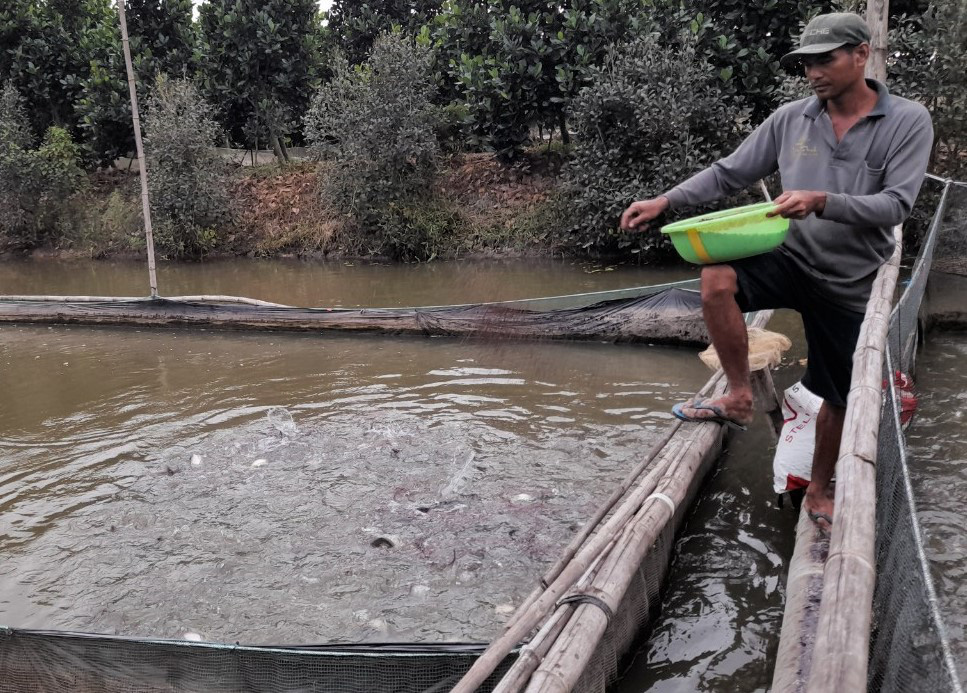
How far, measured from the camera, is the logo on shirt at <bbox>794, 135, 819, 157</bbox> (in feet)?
8.75

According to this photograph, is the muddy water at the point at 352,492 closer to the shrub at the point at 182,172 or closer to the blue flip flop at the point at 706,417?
the blue flip flop at the point at 706,417

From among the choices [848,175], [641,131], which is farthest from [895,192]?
[641,131]

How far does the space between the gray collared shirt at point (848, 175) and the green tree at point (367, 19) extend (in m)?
15.5

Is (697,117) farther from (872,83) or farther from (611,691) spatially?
(611,691)

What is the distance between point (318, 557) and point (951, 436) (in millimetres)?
3690

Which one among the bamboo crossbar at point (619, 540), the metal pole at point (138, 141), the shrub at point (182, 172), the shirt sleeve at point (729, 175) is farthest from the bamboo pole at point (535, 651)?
the shrub at point (182, 172)

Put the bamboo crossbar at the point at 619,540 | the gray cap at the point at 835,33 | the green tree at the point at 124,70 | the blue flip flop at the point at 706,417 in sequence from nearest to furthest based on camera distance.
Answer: the bamboo crossbar at the point at 619,540
the gray cap at the point at 835,33
the blue flip flop at the point at 706,417
the green tree at the point at 124,70

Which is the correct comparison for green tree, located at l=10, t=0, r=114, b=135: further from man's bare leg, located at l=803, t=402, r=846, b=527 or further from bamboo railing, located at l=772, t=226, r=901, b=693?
bamboo railing, located at l=772, t=226, r=901, b=693

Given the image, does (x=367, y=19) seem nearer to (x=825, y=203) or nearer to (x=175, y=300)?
(x=175, y=300)

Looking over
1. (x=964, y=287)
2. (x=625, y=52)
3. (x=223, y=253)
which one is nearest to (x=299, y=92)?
(x=223, y=253)

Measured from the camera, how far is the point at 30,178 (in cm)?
1559

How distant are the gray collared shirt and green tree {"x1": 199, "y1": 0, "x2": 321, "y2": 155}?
47.4 ft

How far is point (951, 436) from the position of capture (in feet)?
14.9

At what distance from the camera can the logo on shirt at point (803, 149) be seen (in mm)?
2666
